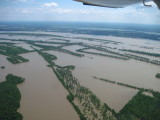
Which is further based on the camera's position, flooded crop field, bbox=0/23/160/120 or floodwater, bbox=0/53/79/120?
flooded crop field, bbox=0/23/160/120

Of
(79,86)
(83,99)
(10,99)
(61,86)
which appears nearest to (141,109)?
(83,99)

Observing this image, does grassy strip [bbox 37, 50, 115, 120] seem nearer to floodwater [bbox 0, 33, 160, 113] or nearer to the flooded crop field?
the flooded crop field

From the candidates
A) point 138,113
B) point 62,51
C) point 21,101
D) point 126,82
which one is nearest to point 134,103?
point 138,113

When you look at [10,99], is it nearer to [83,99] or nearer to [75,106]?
[75,106]

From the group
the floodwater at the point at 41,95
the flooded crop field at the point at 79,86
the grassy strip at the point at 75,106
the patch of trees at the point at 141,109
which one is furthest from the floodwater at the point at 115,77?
the floodwater at the point at 41,95

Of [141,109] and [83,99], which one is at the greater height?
[141,109]

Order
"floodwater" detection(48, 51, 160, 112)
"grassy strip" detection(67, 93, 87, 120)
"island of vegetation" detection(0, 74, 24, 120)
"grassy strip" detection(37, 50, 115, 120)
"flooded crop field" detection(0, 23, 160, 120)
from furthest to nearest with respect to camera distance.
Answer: "floodwater" detection(48, 51, 160, 112)
"flooded crop field" detection(0, 23, 160, 120)
"grassy strip" detection(37, 50, 115, 120)
"grassy strip" detection(67, 93, 87, 120)
"island of vegetation" detection(0, 74, 24, 120)

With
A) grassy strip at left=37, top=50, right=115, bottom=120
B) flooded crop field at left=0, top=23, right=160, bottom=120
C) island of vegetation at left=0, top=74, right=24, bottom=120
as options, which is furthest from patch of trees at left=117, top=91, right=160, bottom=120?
island of vegetation at left=0, top=74, right=24, bottom=120

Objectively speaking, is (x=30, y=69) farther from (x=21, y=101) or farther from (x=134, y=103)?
(x=134, y=103)
